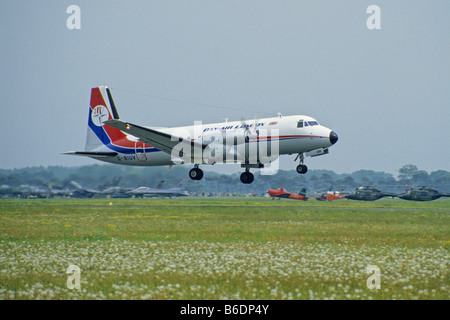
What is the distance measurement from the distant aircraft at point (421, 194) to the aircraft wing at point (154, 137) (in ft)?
158

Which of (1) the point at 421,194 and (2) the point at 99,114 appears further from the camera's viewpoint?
(1) the point at 421,194

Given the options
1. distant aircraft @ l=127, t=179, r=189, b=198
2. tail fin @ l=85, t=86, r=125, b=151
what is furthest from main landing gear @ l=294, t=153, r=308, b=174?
distant aircraft @ l=127, t=179, r=189, b=198

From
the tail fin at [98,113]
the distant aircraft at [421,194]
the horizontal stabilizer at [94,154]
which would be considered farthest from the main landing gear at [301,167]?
the distant aircraft at [421,194]

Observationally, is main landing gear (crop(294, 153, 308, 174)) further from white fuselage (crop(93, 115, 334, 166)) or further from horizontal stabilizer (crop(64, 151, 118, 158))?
horizontal stabilizer (crop(64, 151, 118, 158))

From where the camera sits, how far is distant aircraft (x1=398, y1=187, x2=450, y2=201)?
2824 inches

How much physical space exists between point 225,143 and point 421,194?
4895 centimetres

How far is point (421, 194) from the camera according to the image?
243ft

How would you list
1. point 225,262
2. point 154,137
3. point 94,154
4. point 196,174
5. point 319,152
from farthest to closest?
point 94,154
point 196,174
point 154,137
point 319,152
point 225,262

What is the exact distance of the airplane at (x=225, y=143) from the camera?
34031 mm

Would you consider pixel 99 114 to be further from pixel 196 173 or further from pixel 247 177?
pixel 247 177

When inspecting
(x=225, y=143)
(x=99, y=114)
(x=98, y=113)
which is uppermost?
(x=98, y=113)

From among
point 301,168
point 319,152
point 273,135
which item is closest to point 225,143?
point 273,135
